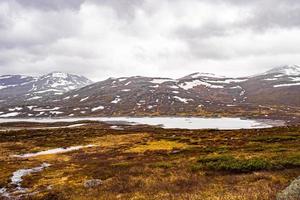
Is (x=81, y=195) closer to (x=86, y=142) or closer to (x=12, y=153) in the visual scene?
(x=12, y=153)

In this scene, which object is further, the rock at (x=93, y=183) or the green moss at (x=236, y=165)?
the green moss at (x=236, y=165)

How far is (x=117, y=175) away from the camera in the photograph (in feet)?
115

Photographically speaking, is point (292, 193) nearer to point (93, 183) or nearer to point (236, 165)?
point (236, 165)

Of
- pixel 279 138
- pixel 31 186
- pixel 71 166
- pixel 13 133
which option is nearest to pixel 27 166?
pixel 71 166

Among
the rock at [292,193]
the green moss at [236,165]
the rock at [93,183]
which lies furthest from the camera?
the green moss at [236,165]

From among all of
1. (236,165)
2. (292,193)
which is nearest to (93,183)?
(236,165)

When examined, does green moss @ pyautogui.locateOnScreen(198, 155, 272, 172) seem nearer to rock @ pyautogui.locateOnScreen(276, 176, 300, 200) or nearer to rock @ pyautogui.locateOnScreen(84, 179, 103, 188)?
rock @ pyautogui.locateOnScreen(84, 179, 103, 188)

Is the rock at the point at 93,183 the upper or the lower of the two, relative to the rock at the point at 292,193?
lower

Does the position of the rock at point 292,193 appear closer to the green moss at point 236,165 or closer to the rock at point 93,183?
the green moss at point 236,165

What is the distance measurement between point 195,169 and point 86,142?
5250 centimetres

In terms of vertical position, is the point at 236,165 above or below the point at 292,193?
below

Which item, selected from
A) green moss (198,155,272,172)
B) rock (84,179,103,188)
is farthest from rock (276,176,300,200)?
rock (84,179,103,188)

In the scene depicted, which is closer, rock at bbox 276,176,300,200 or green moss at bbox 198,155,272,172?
rock at bbox 276,176,300,200

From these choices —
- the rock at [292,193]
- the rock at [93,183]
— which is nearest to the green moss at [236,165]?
the rock at [93,183]
